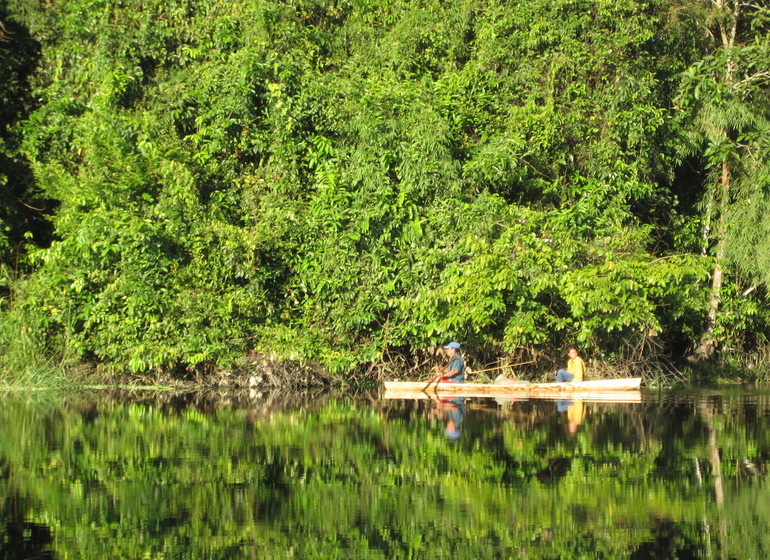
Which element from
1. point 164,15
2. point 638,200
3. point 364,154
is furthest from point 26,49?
point 638,200

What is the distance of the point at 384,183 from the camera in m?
19.0

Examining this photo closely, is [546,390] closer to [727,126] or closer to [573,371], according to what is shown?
[573,371]

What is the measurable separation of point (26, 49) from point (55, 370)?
8041 millimetres

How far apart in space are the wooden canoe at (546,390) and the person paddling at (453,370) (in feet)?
0.73

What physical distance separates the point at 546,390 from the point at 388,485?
8.81 meters

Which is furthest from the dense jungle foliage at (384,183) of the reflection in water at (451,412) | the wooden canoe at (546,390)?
the reflection in water at (451,412)

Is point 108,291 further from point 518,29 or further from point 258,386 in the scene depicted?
point 518,29

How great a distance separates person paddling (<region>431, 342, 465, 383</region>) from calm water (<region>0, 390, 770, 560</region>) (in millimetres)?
3336

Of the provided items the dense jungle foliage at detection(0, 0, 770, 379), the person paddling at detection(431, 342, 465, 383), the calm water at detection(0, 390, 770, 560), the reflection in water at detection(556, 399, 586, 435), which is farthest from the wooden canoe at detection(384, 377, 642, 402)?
the calm water at detection(0, 390, 770, 560)

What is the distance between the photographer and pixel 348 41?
73.7ft

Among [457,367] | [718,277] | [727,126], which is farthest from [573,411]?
[727,126]

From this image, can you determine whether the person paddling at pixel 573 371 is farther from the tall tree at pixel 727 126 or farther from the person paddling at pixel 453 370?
the tall tree at pixel 727 126

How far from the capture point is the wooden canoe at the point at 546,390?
17297mm

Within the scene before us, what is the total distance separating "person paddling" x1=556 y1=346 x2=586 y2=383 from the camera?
58.5 ft
